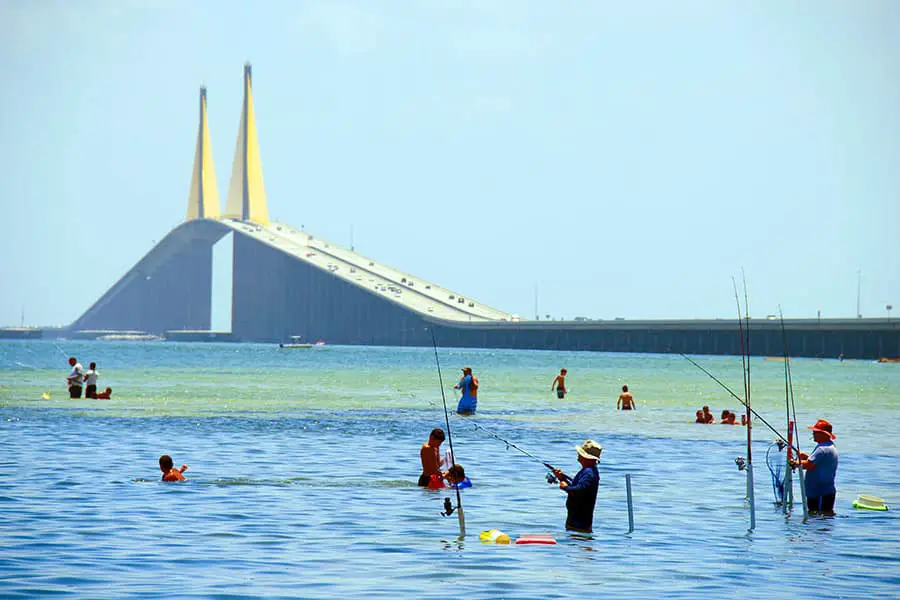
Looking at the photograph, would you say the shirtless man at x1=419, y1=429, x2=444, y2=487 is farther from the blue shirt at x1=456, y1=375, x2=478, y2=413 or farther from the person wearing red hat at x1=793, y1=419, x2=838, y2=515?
the blue shirt at x1=456, y1=375, x2=478, y2=413

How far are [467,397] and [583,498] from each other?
21963 mm

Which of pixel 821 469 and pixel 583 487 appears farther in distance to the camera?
pixel 821 469

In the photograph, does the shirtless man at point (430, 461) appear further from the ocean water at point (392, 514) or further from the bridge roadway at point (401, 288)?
the bridge roadway at point (401, 288)

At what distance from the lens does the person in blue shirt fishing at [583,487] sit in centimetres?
1608

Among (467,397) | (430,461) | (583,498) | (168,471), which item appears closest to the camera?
(583,498)

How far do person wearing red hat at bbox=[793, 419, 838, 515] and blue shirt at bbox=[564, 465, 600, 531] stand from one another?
2.69 metres

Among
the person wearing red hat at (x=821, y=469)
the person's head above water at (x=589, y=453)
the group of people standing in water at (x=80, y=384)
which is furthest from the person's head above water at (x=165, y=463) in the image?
the group of people standing in water at (x=80, y=384)

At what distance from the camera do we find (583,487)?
54.1 feet

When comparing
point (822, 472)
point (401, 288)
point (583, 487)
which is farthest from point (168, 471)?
point (401, 288)

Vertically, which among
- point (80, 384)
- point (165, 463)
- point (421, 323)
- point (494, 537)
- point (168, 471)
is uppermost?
point (421, 323)

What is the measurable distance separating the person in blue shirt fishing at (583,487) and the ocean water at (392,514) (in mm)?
225

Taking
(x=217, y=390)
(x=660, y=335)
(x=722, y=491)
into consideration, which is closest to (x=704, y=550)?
(x=722, y=491)

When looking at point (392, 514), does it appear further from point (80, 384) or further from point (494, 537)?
point (80, 384)

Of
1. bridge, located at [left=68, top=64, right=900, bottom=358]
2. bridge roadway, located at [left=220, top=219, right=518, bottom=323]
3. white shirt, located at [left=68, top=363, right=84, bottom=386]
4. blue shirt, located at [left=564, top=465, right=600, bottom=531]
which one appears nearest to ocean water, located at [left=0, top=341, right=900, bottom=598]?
blue shirt, located at [left=564, top=465, right=600, bottom=531]
